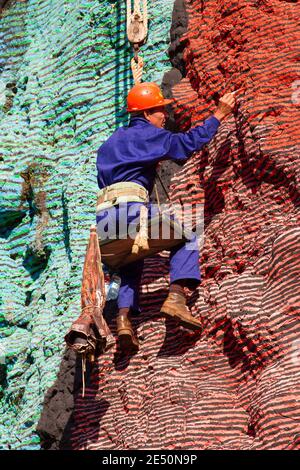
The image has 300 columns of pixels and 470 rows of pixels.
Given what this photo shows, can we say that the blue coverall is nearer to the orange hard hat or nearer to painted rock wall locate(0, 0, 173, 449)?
the orange hard hat

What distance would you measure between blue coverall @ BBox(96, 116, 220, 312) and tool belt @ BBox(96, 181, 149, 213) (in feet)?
0.18

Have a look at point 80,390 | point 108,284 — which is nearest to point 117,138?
point 108,284

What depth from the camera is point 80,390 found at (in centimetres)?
1006

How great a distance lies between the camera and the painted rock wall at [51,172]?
425 inches

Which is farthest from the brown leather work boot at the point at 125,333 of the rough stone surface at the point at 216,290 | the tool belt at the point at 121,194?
the tool belt at the point at 121,194

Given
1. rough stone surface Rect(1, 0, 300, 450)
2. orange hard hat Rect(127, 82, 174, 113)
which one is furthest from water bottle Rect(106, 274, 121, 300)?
orange hard hat Rect(127, 82, 174, 113)

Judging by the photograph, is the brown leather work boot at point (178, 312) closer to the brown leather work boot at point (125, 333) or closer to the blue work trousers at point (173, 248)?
the blue work trousers at point (173, 248)

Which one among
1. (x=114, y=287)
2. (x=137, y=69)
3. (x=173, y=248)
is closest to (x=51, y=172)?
(x=137, y=69)

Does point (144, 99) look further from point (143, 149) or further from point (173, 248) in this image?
point (173, 248)

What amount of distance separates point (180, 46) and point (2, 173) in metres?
2.23

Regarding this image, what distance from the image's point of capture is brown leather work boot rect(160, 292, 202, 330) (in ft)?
30.3

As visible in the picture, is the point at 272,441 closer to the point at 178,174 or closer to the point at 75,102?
the point at 178,174

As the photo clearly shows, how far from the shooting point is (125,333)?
9.58 meters

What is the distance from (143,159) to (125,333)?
4.59 feet
